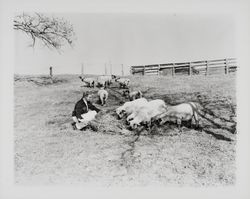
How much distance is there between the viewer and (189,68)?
3186mm

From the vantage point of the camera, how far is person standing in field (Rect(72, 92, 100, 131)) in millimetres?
3031

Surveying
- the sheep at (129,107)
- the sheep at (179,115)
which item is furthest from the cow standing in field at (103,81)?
the sheep at (179,115)

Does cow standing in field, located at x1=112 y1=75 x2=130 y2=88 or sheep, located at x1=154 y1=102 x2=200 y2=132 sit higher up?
cow standing in field, located at x1=112 y1=75 x2=130 y2=88

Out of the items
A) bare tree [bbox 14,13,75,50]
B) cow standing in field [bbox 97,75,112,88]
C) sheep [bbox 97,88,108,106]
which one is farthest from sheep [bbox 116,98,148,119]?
bare tree [bbox 14,13,75,50]

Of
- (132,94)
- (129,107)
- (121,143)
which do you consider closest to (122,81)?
(132,94)

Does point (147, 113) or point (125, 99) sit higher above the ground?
point (125, 99)

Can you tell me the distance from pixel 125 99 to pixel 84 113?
15.1 inches

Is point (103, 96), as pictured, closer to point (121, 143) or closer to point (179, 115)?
point (121, 143)

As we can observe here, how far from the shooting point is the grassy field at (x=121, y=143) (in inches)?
114

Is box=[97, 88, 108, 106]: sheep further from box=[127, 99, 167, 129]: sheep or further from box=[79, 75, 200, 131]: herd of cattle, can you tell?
box=[127, 99, 167, 129]: sheep

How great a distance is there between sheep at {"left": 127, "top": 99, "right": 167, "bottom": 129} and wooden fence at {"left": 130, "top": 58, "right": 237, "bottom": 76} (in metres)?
0.29

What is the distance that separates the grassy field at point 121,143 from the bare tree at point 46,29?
14.2 inches

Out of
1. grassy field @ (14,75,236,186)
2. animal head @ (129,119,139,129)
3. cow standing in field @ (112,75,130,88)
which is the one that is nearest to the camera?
grassy field @ (14,75,236,186)

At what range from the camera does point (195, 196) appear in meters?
2.92
